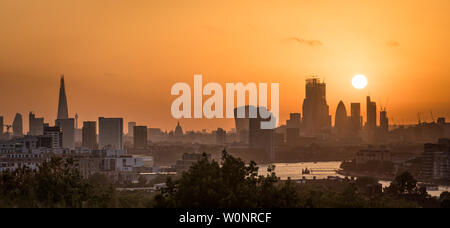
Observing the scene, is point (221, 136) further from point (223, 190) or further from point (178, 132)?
point (223, 190)

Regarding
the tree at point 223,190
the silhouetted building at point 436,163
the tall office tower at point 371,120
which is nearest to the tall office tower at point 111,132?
the silhouetted building at point 436,163

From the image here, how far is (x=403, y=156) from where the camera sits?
7612 cm

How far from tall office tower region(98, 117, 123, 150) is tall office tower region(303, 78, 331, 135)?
55.3 metres

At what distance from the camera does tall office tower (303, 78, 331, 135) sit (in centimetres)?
13175

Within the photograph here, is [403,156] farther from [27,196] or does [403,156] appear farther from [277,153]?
[27,196]

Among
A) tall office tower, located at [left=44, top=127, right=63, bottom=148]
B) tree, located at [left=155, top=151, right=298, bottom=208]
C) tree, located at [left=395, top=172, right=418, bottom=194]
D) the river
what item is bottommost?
the river

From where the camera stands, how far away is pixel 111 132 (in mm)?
84562

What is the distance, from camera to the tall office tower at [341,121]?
130625 millimetres

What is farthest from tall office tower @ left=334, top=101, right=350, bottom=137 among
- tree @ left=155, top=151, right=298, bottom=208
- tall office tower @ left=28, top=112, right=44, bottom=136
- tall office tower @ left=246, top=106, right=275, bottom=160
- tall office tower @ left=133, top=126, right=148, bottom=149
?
tree @ left=155, top=151, right=298, bottom=208

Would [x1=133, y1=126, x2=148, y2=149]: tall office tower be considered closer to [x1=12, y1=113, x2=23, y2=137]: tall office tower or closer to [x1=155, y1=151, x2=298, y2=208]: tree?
[x1=12, y1=113, x2=23, y2=137]: tall office tower

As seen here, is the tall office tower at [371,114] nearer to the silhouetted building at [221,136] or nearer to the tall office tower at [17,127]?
the silhouetted building at [221,136]
